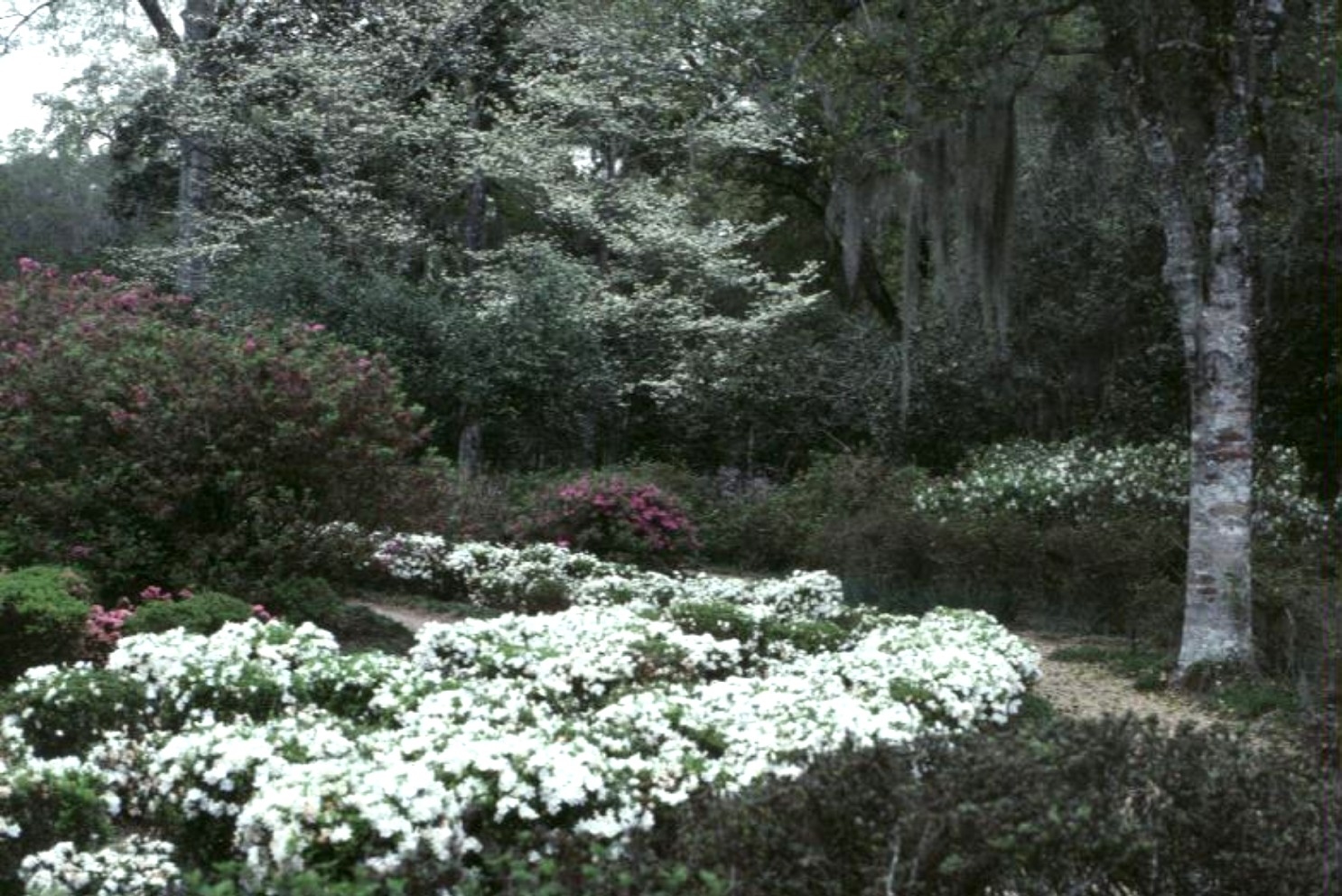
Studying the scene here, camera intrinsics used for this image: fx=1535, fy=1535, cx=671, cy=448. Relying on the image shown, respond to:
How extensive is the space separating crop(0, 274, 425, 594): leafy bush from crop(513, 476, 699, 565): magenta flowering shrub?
3.64 metres

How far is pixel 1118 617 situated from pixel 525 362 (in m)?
9.15

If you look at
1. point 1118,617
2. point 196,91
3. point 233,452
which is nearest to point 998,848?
point 233,452

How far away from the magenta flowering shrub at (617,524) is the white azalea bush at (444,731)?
17.0 ft

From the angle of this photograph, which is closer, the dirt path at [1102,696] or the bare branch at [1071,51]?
the dirt path at [1102,696]

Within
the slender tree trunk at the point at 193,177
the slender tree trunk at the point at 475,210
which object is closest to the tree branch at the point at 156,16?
the slender tree trunk at the point at 193,177

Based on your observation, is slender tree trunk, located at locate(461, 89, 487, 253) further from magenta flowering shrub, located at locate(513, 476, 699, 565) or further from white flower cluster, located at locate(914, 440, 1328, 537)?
white flower cluster, located at locate(914, 440, 1328, 537)

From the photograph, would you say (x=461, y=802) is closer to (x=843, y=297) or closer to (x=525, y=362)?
(x=525, y=362)

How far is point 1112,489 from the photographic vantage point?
13.8m

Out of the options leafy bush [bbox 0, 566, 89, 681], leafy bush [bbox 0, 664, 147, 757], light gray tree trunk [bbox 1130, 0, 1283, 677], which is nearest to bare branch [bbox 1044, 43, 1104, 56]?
light gray tree trunk [bbox 1130, 0, 1283, 677]

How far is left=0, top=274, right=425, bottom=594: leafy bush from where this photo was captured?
9445mm

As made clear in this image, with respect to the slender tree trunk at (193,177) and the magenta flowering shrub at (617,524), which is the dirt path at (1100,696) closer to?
the magenta flowering shrub at (617,524)

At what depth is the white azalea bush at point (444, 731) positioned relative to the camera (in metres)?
4.16

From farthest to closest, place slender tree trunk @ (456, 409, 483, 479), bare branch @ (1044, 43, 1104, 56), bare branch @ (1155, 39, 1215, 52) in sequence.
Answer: slender tree trunk @ (456, 409, 483, 479) < bare branch @ (1044, 43, 1104, 56) < bare branch @ (1155, 39, 1215, 52)

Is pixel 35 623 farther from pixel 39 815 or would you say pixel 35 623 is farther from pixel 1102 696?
pixel 1102 696
